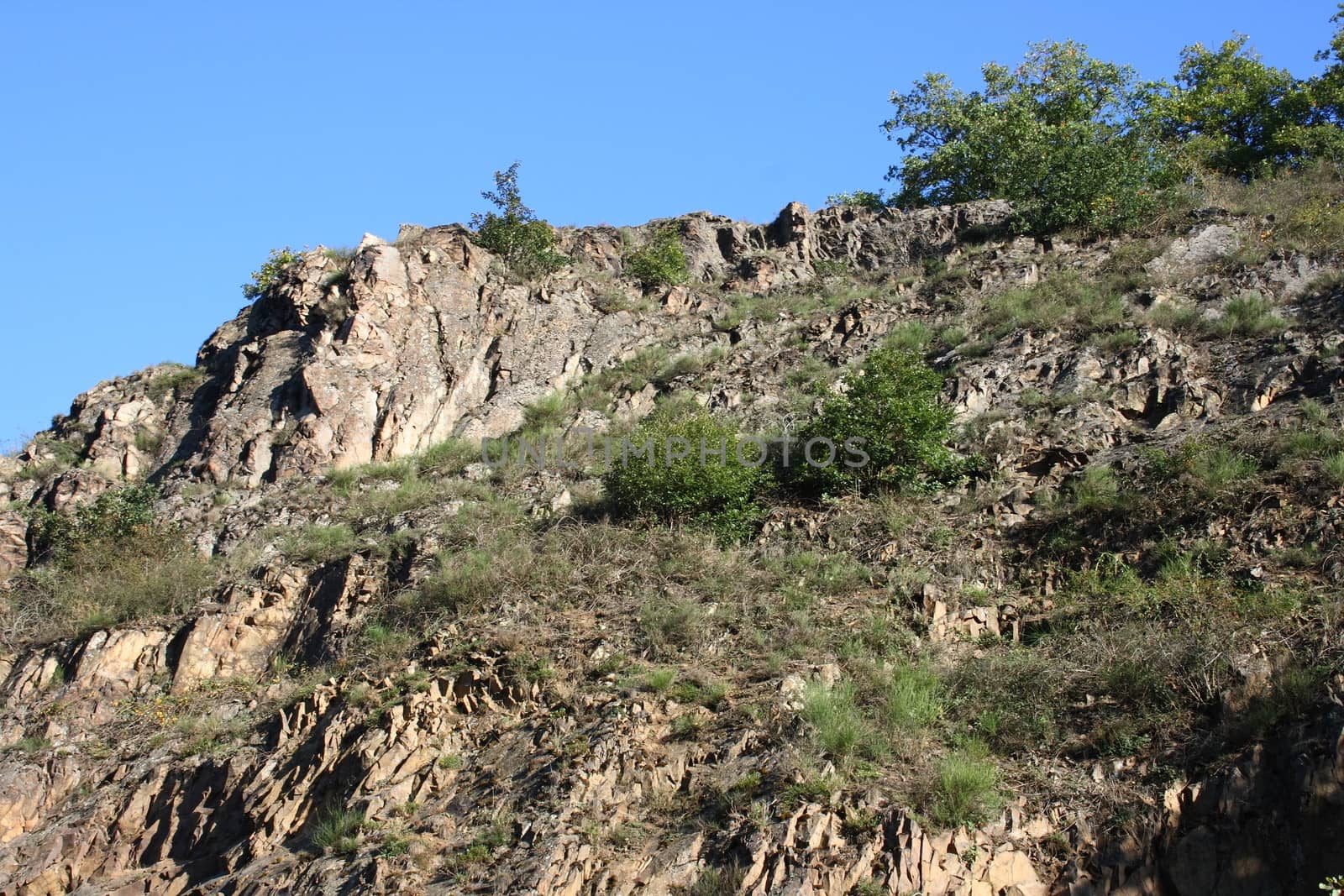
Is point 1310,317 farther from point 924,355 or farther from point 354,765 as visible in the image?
point 354,765

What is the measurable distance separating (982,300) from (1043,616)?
28.8 ft

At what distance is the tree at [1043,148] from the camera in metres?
21.7

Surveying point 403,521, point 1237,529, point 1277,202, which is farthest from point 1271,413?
point 403,521

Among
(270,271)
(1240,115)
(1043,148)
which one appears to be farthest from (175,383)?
(1240,115)

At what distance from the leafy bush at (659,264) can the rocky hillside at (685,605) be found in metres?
1.23

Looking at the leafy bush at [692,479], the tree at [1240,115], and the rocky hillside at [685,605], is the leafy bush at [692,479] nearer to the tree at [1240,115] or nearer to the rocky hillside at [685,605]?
the rocky hillside at [685,605]

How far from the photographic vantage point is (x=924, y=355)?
728 inches

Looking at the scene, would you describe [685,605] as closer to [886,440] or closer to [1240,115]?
[886,440]

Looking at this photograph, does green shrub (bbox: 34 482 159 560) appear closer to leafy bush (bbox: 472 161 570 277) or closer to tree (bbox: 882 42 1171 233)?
leafy bush (bbox: 472 161 570 277)

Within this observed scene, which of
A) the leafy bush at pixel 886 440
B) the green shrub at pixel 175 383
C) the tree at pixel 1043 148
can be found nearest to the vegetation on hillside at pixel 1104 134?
the tree at pixel 1043 148

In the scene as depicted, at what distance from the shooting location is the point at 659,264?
2298 centimetres

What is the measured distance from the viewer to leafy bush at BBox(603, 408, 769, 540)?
588 inches

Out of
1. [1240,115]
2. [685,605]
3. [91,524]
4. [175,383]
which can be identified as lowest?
[685,605]

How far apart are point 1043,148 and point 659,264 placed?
27.3 ft
